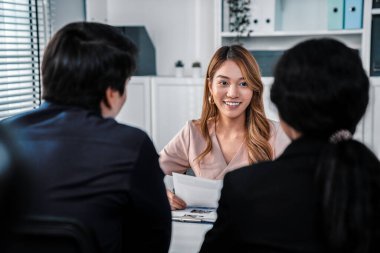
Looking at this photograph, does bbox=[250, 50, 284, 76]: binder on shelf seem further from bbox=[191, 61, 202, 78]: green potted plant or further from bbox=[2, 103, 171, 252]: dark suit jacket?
bbox=[2, 103, 171, 252]: dark suit jacket

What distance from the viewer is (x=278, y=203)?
961 mm

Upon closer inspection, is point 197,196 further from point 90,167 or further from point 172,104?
point 172,104

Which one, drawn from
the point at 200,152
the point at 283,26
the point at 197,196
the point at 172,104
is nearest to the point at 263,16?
the point at 283,26

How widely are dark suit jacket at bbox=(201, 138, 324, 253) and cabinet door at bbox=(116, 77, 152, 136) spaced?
285 centimetres

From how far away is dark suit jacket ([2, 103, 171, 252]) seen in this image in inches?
40.8

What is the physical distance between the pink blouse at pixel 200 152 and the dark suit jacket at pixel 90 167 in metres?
Answer: 1.01

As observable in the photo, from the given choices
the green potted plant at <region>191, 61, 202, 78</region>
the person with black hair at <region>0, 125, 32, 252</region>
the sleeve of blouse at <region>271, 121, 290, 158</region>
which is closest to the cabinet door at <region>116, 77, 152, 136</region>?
the green potted plant at <region>191, 61, 202, 78</region>

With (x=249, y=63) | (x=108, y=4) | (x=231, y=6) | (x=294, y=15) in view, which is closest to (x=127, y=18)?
(x=108, y=4)

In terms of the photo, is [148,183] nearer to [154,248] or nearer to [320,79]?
[154,248]

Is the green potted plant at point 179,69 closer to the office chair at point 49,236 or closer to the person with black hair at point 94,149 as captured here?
the person with black hair at point 94,149

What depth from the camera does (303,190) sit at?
947mm

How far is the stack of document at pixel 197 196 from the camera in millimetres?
1681

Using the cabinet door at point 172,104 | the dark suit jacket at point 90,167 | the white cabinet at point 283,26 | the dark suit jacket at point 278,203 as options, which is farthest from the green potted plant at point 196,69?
the dark suit jacket at point 278,203

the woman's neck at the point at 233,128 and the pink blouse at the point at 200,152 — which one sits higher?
the woman's neck at the point at 233,128
